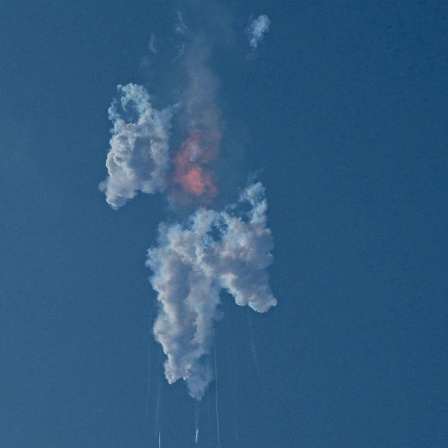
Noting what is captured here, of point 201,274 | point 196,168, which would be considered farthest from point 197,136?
point 201,274

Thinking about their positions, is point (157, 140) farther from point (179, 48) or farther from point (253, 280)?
point (253, 280)

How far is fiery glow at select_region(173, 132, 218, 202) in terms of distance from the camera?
7194 cm

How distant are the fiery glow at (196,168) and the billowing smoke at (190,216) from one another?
77 millimetres

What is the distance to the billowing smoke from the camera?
7131 cm

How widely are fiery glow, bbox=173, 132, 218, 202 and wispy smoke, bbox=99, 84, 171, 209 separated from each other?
4.00 ft

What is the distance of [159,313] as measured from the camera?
75875 mm

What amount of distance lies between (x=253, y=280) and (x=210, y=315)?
466 cm

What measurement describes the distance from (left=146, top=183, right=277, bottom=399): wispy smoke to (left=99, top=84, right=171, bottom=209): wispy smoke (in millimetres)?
4422

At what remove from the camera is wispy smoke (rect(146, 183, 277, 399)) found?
241ft

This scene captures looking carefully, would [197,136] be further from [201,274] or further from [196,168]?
[201,274]

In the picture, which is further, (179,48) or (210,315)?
(210,315)

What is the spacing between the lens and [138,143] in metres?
71.1

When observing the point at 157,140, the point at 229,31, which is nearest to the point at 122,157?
the point at 157,140

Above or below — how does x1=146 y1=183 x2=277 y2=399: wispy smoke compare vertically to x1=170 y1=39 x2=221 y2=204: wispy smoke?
below
